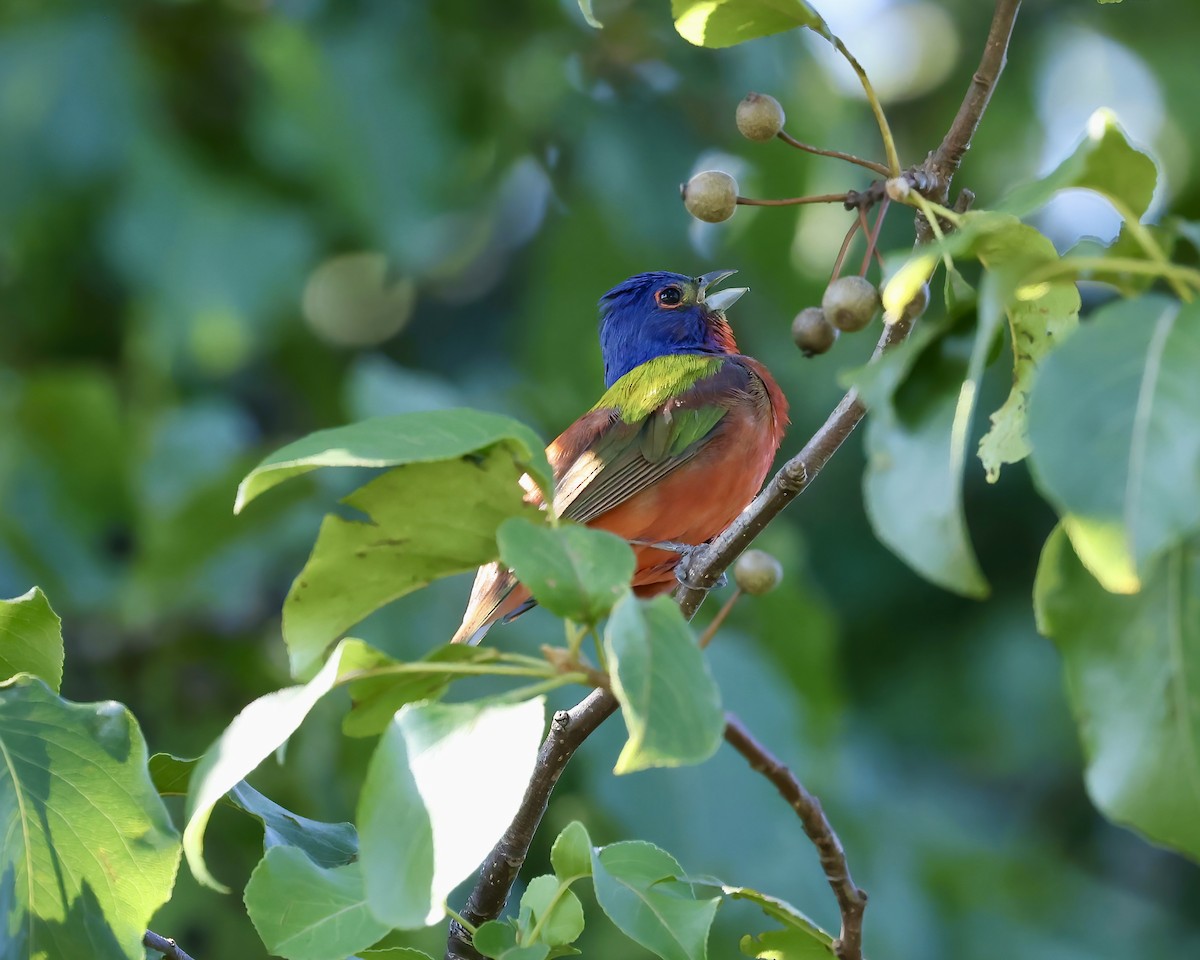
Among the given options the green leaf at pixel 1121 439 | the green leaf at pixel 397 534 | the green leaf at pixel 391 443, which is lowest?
the green leaf at pixel 397 534

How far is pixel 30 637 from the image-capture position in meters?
1.99

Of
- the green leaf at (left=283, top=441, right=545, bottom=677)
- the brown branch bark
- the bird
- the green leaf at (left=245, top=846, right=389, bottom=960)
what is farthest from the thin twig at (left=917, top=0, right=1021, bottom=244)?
the bird

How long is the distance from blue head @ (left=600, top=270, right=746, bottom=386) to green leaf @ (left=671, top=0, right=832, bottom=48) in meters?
3.33

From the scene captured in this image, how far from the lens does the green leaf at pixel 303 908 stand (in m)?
1.82

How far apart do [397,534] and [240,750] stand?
29 cm

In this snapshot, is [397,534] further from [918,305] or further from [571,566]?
[918,305]

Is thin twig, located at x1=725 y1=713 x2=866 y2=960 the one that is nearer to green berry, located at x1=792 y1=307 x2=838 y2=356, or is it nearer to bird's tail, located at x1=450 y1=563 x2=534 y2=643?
green berry, located at x1=792 y1=307 x2=838 y2=356

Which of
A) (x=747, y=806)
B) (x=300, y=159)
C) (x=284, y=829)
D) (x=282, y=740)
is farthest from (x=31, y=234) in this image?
(x=282, y=740)

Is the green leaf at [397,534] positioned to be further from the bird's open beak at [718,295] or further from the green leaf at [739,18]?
the bird's open beak at [718,295]

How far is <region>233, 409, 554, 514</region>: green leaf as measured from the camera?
1.49 metres

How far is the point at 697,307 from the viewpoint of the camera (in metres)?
5.48

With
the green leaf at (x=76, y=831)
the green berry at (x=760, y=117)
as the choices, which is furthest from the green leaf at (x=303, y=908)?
the green berry at (x=760, y=117)

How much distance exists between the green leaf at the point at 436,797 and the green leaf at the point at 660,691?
166 millimetres

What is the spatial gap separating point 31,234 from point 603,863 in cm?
593
